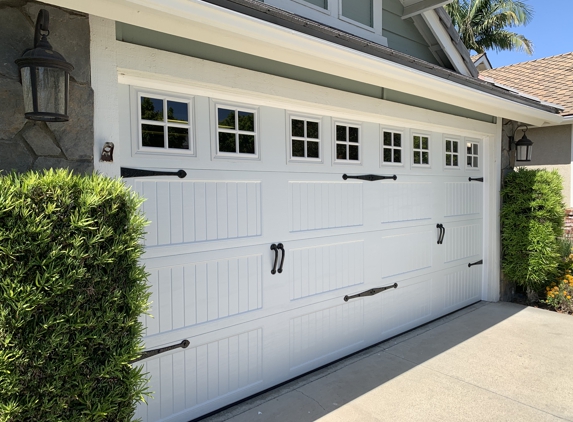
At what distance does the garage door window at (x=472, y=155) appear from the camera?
580 centimetres

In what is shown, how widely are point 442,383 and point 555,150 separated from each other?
707 cm

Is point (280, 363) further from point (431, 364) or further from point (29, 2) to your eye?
point (29, 2)

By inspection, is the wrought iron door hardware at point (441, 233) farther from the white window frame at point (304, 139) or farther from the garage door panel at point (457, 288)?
the white window frame at point (304, 139)

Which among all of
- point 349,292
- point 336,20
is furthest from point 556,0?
point 349,292

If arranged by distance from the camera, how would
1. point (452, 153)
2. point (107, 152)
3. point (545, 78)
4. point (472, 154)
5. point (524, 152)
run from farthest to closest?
point (545, 78) → point (524, 152) → point (472, 154) → point (452, 153) → point (107, 152)

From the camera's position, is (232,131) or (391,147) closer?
(232,131)

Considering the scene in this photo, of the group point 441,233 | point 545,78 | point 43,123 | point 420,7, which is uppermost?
point 545,78

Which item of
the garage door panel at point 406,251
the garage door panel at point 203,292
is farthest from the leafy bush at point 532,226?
the garage door panel at point 203,292

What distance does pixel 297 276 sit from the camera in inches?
144

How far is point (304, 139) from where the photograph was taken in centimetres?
372

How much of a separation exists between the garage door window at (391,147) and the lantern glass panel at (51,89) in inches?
128

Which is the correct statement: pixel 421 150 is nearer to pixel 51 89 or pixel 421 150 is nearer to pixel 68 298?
pixel 51 89

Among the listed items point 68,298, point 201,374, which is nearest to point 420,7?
point 201,374

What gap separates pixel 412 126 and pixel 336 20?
1.43 metres
